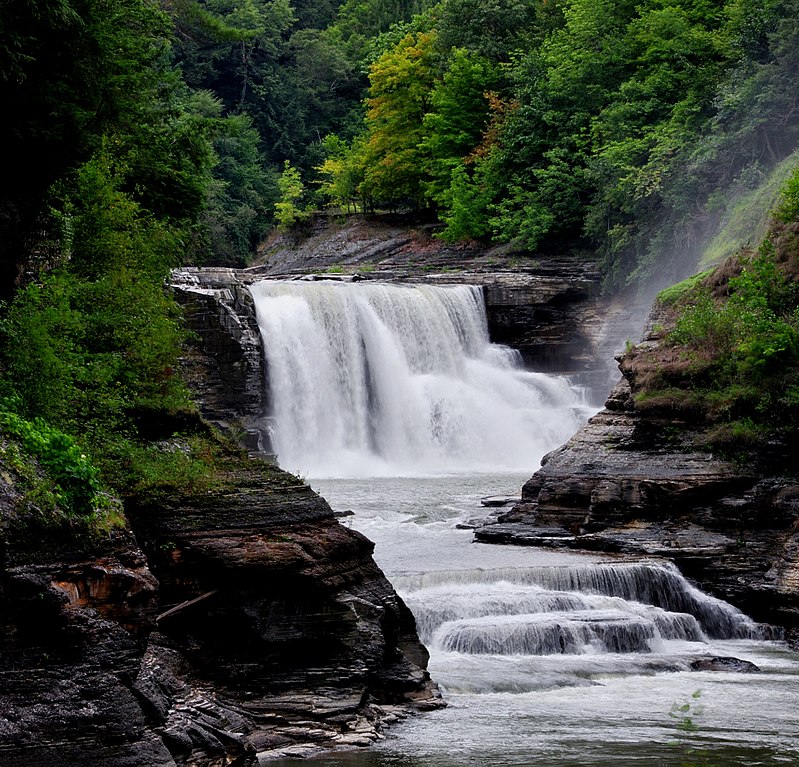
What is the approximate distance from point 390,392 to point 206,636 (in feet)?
76.8

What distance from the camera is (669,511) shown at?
18578mm

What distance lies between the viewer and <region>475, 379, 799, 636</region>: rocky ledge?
16.6 meters

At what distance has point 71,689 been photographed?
25.9 ft

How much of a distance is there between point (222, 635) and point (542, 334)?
93.2ft

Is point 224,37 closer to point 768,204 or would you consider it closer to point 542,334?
point 768,204

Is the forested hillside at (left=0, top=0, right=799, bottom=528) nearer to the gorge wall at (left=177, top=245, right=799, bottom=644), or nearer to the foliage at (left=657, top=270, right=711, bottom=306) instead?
the foliage at (left=657, top=270, right=711, bottom=306)

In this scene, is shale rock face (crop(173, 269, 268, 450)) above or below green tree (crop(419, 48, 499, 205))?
below

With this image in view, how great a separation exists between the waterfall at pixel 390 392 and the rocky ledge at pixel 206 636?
19.6 metres

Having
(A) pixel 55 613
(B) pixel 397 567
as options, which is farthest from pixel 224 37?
(A) pixel 55 613

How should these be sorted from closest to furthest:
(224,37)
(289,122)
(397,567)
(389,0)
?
(397,567) → (224,37) → (289,122) → (389,0)

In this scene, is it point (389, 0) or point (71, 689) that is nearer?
point (71, 689)

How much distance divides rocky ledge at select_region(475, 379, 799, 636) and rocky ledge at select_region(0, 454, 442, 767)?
668cm

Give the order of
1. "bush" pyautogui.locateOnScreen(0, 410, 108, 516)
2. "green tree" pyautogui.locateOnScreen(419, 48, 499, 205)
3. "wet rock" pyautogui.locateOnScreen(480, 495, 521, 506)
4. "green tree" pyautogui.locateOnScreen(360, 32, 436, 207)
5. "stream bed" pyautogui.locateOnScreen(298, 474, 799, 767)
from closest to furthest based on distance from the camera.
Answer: "bush" pyautogui.locateOnScreen(0, 410, 108, 516) → "stream bed" pyautogui.locateOnScreen(298, 474, 799, 767) → "wet rock" pyautogui.locateOnScreen(480, 495, 521, 506) → "green tree" pyautogui.locateOnScreen(419, 48, 499, 205) → "green tree" pyautogui.locateOnScreen(360, 32, 436, 207)

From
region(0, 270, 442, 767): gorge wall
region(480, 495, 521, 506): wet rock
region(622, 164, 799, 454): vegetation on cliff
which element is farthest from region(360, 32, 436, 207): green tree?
region(0, 270, 442, 767): gorge wall
